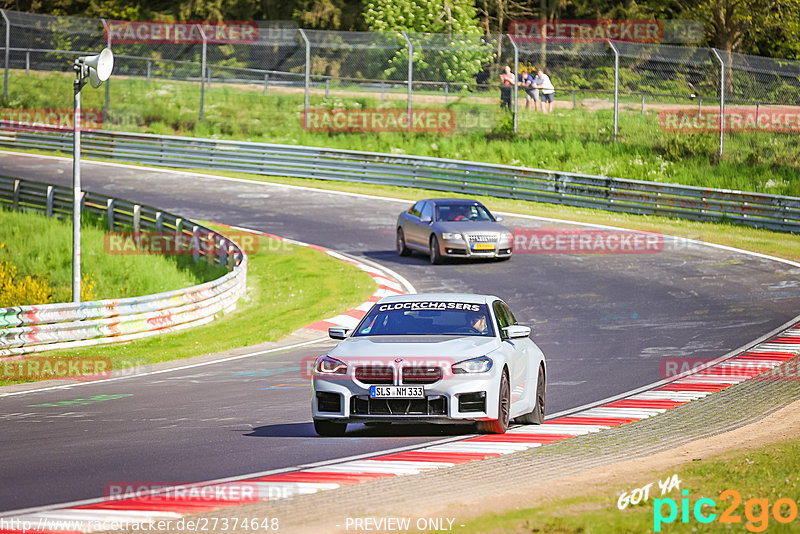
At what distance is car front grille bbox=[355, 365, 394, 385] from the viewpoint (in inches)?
412

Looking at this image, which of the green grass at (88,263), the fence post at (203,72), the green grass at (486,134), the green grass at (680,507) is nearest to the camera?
the green grass at (680,507)

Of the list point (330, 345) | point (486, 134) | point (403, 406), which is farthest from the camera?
point (486, 134)

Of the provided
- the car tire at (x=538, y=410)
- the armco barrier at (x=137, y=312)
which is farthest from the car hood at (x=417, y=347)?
the armco barrier at (x=137, y=312)

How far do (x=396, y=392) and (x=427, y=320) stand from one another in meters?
1.50

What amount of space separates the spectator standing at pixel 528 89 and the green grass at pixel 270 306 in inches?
521

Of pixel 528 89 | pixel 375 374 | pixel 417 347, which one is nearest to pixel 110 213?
pixel 528 89

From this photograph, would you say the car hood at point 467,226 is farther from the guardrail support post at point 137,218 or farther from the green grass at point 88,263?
the guardrail support post at point 137,218

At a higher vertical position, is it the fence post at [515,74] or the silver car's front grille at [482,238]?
the fence post at [515,74]

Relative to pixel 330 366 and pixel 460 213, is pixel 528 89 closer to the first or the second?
pixel 460 213

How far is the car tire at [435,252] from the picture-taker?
2636cm

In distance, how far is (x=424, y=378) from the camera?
10461 millimetres

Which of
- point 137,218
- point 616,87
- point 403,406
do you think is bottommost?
point 137,218

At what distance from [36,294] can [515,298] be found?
953cm

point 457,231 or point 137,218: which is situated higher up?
point 457,231
